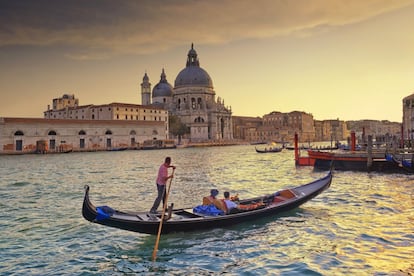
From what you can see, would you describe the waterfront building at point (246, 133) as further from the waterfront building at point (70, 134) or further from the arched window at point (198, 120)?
the waterfront building at point (70, 134)

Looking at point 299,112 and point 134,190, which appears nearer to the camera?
point 134,190

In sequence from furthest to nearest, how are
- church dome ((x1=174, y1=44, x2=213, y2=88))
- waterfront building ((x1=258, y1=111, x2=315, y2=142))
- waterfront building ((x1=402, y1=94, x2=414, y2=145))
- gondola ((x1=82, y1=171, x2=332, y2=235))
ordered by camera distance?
waterfront building ((x1=258, y1=111, x2=315, y2=142)), church dome ((x1=174, y1=44, x2=213, y2=88)), waterfront building ((x1=402, y1=94, x2=414, y2=145)), gondola ((x1=82, y1=171, x2=332, y2=235))

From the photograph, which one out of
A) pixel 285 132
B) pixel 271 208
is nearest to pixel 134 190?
pixel 271 208

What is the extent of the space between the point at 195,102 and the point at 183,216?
73593 mm

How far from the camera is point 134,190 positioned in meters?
13.5

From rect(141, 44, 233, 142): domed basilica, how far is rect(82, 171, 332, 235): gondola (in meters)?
64.9

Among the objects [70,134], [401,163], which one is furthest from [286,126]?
[401,163]

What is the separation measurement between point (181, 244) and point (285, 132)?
89.3m

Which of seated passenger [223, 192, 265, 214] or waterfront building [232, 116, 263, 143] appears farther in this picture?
waterfront building [232, 116, 263, 143]

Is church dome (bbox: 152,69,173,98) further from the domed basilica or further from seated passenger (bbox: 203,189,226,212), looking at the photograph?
seated passenger (bbox: 203,189,226,212)

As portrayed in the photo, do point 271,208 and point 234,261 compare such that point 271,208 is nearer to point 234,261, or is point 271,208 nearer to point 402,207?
point 234,261

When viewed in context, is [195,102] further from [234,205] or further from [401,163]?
[234,205]

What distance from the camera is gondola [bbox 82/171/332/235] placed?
19.8 feet

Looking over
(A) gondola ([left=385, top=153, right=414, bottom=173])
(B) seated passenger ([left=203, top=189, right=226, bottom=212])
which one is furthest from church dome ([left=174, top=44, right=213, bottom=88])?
(B) seated passenger ([left=203, top=189, right=226, bottom=212])
